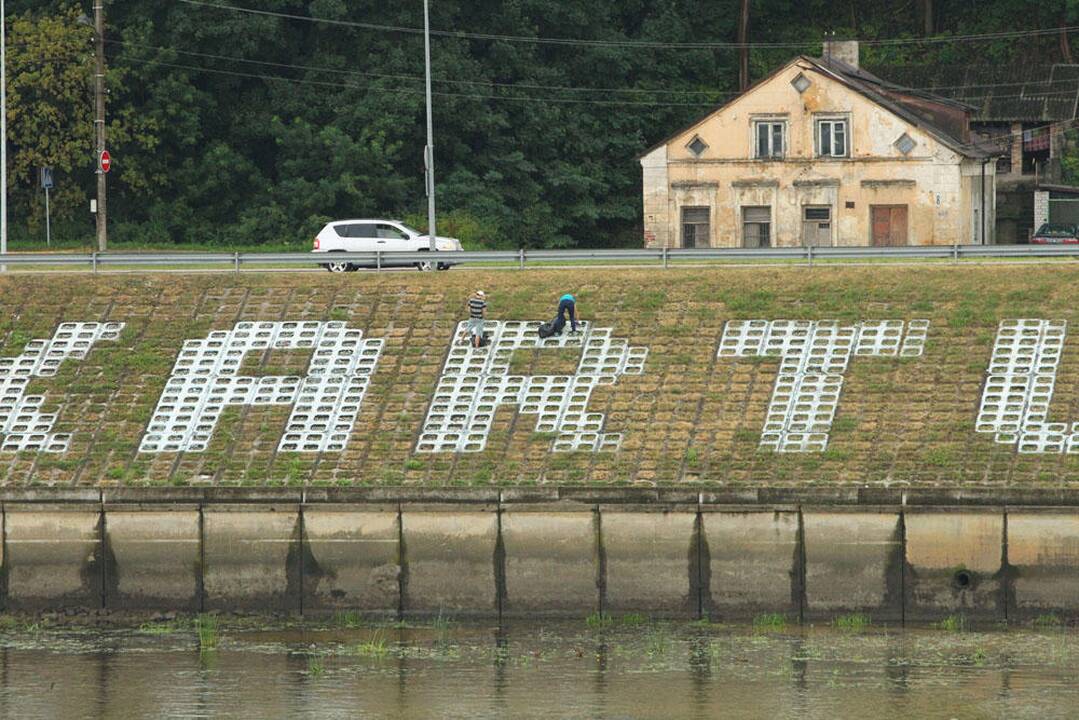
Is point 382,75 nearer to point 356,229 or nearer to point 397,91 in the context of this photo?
point 397,91

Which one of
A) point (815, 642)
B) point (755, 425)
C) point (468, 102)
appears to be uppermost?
point (468, 102)

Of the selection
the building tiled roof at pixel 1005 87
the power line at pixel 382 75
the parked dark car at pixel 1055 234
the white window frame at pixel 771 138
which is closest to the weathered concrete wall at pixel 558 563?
the white window frame at pixel 771 138

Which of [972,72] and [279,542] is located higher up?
[972,72]

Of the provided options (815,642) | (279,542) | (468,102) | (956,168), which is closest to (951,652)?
(815,642)

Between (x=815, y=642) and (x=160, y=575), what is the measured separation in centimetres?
1086

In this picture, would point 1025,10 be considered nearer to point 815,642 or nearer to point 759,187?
point 759,187

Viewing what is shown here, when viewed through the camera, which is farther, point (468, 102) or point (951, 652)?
point (468, 102)

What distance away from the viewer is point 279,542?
34531 mm

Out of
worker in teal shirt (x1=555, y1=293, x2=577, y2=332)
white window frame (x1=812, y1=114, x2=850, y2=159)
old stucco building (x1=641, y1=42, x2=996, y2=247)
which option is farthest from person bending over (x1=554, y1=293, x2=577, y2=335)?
white window frame (x1=812, y1=114, x2=850, y2=159)

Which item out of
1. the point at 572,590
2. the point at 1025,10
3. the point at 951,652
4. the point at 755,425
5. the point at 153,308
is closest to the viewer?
the point at 951,652

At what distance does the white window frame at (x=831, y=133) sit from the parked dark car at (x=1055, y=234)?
6.54m

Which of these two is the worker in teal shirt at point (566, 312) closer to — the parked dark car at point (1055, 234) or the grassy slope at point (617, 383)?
the grassy slope at point (617, 383)

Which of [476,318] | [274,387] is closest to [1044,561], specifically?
[476,318]

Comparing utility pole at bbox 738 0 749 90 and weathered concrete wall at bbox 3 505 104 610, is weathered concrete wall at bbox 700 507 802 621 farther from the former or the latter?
utility pole at bbox 738 0 749 90
